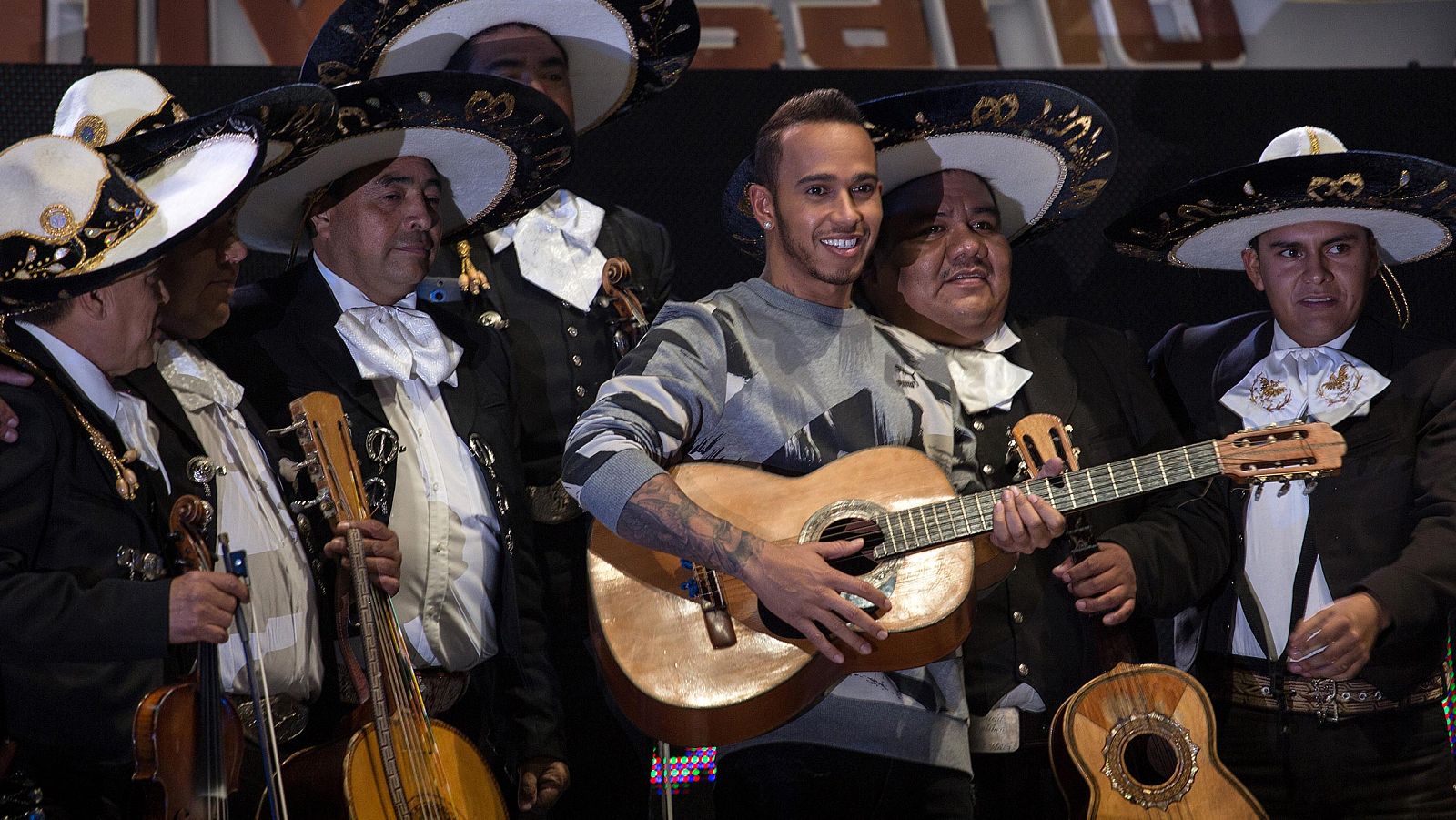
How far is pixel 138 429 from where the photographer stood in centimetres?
283

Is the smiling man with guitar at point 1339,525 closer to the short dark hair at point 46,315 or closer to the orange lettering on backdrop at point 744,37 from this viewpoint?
the orange lettering on backdrop at point 744,37

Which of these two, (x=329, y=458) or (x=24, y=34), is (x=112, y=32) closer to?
(x=24, y=34)

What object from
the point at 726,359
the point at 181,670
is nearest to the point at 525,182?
the point at 726,359

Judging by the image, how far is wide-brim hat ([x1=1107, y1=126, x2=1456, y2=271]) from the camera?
12.3 feet

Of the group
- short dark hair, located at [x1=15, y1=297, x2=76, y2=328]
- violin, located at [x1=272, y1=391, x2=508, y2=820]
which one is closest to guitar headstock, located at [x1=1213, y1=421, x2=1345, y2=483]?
violin, located at [x1=272, y1=391, x2=508, y2=820]

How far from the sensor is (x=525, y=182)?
381 centimetres

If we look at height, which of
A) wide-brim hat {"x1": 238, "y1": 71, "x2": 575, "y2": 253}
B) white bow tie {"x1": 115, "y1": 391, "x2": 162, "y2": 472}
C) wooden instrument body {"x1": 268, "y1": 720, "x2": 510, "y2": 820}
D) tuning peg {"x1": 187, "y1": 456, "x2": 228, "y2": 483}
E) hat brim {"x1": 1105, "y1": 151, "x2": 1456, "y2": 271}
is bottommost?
wooden instrument body {"x1": 268, "y1": 720, "x2": 510, "y2": 820}

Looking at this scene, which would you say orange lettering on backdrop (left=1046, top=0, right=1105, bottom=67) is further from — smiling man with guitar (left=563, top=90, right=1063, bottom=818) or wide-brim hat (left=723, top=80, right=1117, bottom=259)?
smiling man with guitar (left=563, top=90, right=1063, bottom=818)

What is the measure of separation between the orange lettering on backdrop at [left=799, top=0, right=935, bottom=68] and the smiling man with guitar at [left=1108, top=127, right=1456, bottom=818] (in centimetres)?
154

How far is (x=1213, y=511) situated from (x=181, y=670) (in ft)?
8.41

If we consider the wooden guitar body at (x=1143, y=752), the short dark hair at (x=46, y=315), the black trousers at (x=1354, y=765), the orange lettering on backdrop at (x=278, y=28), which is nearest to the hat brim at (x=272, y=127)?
the short dark hair at (x=46, y=315)

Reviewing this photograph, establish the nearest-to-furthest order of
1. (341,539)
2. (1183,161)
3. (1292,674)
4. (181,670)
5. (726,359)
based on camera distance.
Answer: (181,670), (341,539), (726,359), (1292,674), (1183,161)

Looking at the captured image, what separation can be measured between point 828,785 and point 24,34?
3.55 m

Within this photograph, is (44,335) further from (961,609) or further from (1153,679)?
(1153,679)
